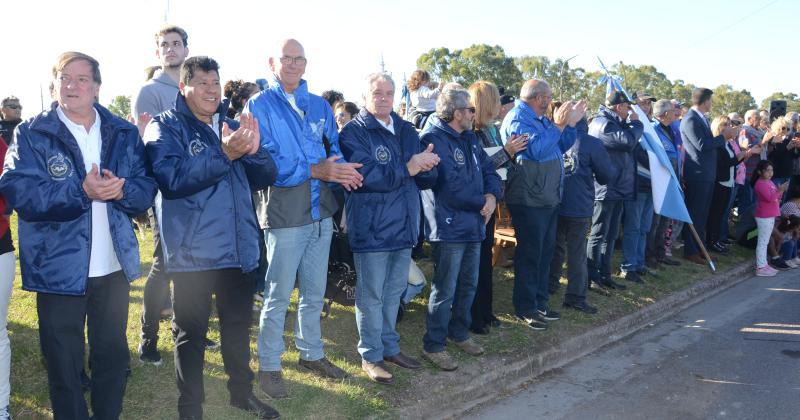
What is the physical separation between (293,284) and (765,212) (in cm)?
792

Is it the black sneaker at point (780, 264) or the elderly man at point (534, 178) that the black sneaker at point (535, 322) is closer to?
the elderly man at point (534, 178)

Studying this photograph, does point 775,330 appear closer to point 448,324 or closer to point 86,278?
point 448,324

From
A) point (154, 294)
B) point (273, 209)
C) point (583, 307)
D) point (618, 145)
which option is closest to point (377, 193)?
point (273, 209)

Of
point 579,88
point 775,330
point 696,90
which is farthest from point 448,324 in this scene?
point 579,88

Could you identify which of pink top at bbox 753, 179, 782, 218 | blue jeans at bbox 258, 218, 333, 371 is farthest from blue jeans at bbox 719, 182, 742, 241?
blue jeans at bbox 258, 218, 333, 371

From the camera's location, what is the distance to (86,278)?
312cm

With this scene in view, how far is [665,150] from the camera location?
325 inches

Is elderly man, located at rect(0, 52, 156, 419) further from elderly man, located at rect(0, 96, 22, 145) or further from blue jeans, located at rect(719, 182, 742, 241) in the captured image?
blue jeans, located at rect(719, 182, 742, 241)

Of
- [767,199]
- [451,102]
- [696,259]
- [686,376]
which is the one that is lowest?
[686,376]

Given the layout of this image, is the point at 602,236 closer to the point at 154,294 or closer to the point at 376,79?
the point at 376,79

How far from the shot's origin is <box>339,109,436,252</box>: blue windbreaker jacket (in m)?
4.37

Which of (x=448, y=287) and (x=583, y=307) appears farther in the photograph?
(x=583, y=307)

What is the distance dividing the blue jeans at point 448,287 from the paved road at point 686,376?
2.39 ft

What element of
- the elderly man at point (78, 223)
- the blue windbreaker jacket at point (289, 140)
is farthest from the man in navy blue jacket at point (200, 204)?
the blue windbreaker jacket at point (289, 140)
